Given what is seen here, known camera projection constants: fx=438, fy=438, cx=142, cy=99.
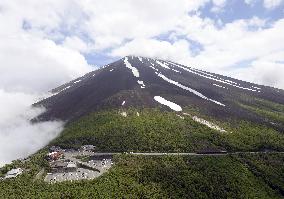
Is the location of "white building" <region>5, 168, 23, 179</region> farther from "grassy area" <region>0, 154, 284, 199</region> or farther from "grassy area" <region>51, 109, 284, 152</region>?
"grassy area" <region>51, 109, 284, 152</region>

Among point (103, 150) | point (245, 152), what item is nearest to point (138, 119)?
point (103, 150)

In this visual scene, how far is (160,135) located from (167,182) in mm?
36774

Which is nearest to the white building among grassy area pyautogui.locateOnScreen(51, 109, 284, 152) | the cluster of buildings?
the cluster of buildings

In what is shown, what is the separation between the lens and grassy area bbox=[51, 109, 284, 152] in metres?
162

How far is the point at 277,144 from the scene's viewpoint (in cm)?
17425

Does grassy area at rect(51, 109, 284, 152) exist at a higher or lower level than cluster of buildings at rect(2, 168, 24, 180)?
higher

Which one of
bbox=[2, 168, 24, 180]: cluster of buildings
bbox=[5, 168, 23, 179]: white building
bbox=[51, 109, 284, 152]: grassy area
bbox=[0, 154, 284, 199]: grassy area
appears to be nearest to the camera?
bbox=[0, 154, 284, 199]: grassy area

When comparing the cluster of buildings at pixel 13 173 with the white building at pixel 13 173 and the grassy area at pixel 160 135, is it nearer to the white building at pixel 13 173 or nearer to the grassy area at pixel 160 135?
the white building at pixel 13 173

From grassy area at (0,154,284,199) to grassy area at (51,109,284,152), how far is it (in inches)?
430

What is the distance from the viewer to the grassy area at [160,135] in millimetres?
162125

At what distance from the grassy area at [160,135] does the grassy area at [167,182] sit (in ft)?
35.8

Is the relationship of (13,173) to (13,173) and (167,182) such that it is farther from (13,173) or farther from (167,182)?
(167,182)

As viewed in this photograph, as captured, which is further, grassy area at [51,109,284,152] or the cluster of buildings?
grassy area at [51,109,284,152]

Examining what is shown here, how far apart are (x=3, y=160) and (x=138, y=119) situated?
59977 mm
